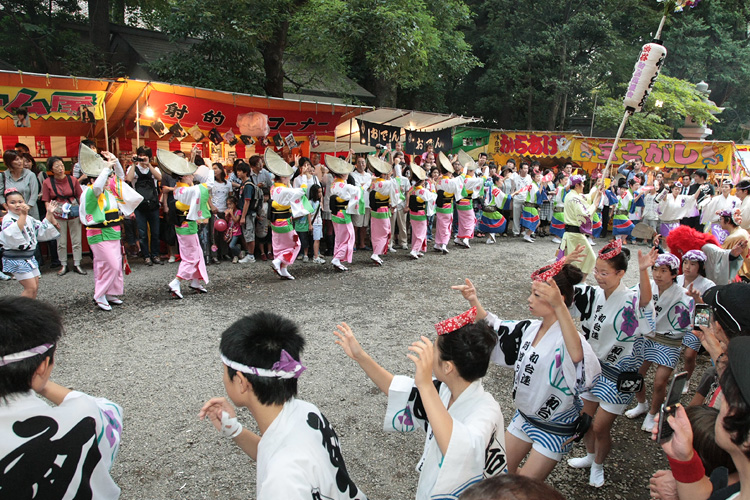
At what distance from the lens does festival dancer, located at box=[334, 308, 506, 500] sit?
1.60 meters

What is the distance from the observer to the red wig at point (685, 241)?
4004 mm

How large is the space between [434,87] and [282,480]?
1953cm

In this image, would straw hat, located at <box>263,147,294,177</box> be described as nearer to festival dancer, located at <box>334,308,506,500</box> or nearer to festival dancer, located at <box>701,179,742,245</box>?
festival dancer, located at <box>334,308,506,500</box>

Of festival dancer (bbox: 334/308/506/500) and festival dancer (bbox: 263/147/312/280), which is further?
festival dancer (bbox: 263/147/312/280)

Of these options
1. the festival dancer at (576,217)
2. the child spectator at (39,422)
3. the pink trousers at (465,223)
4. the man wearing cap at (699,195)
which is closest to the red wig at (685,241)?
the festival dancer at (576,217)

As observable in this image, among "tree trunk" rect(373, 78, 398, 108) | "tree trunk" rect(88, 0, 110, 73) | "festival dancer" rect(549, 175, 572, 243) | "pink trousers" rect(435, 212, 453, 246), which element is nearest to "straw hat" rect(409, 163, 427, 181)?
"pink trousers" rect(435, 212, 453, 246)

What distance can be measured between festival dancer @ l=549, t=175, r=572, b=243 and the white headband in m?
10.7

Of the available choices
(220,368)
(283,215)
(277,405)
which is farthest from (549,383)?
(283,215)

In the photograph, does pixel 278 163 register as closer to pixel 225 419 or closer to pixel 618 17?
pixel 225 419

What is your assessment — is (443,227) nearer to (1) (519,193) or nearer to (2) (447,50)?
(1) (519,193)

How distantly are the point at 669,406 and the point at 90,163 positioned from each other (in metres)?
6.42

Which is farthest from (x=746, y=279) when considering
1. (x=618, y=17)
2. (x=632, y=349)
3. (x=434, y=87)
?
(x=618, y=17)

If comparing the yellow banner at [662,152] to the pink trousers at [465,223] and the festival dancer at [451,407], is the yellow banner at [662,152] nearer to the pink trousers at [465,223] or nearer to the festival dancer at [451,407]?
the pink trousers at [465,223]

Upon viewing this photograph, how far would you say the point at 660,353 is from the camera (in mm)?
3551
